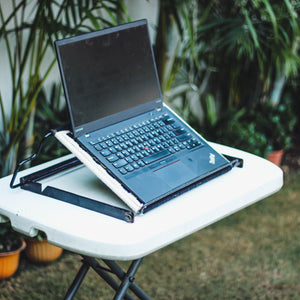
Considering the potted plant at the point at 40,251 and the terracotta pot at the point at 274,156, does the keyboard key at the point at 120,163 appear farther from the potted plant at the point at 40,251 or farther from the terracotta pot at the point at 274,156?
the terracotta pot at the point at 274,156

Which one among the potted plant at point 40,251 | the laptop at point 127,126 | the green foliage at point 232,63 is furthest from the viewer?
the green foliage at point 232,63

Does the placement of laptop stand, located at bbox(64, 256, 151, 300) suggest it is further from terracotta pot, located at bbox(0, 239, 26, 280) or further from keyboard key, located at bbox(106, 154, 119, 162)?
terracotta pot, located at bbox(0, 239, 26, 280)

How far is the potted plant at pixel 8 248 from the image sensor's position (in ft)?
7.31

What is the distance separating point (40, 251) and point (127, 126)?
127 centimetres

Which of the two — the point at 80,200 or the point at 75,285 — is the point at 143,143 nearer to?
the point at 80,200

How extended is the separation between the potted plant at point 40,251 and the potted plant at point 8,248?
0.07m

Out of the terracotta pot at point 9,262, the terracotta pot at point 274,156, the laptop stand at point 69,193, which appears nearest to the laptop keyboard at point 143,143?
the laptop stand at point 69,193

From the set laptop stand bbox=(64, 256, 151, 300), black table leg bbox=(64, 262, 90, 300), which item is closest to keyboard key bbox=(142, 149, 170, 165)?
laptop stand bbox=(64, 256, 151, 300)

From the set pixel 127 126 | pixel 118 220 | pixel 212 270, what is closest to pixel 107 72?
pixel 127 126

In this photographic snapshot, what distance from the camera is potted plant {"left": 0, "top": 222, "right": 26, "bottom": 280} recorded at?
2.23m

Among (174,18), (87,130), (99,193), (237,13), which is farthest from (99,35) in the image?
(237,13)

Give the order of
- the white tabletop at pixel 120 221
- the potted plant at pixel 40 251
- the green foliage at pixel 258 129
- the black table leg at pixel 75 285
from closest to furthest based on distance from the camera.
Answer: the white tabletop at pixel 120 221
the black table leg at pixel 75 285
the potted plant at pixel 40 251
the green foliage at pixel 258 129

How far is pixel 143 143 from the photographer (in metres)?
1.33

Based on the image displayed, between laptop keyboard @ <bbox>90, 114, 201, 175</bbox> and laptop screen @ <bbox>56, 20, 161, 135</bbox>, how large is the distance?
7cm
